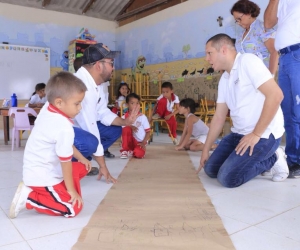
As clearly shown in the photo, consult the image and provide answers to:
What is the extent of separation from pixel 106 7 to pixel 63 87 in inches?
256

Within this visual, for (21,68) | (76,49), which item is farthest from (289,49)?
(21,68)

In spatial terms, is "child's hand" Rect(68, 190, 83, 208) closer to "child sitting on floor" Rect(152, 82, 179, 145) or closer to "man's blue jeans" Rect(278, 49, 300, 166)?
"man's blue jeans" Rect(278, 49, 300, 166)

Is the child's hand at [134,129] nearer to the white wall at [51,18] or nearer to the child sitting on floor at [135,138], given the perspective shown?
the child sitting on floor at [135,138]

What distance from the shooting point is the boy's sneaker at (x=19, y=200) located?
4.35ft

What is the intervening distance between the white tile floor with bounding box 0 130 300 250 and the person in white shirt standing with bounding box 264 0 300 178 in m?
0.27

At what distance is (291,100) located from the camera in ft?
6.97

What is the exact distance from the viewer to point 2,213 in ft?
4.61

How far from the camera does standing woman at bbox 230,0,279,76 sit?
2348 millimetres

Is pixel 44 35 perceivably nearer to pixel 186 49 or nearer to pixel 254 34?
pixel 186 49

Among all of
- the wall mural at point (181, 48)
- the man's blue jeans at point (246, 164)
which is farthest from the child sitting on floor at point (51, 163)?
the wall mural at point (181, 48)

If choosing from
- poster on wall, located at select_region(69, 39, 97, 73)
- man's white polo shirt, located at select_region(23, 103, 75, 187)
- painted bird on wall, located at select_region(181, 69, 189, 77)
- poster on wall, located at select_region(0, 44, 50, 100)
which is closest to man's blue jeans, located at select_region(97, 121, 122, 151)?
man's white polo shirt, located at select_region(23, 103, 75, 187)

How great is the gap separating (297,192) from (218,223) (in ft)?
2.50

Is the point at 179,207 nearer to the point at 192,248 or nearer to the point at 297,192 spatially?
the point at 192,248

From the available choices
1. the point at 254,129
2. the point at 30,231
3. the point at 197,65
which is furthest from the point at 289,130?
the point at 197,65
